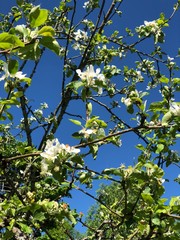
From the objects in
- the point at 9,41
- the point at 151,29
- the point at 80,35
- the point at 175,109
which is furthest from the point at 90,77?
the point at 80,35

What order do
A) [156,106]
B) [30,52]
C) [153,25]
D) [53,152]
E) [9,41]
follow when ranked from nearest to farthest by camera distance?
1. [9,41]
2. [30,52]
3. [53,152]
4. [156,106]
5. [153,25]

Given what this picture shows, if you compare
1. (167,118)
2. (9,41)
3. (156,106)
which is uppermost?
(156,106)

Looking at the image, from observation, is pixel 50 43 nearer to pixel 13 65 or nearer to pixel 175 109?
pixel 13 65

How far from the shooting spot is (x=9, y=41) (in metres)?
1.25

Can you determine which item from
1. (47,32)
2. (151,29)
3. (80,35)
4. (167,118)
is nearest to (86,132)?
(167,118)

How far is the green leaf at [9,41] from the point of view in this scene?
1.23 meters

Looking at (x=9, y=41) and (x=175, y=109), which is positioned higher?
(x=175, y=109)

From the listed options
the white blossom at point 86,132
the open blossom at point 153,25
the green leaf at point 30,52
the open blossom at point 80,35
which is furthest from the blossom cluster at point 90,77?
the open blossom at point 80,35

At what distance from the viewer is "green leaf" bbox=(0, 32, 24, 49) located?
4.05ft

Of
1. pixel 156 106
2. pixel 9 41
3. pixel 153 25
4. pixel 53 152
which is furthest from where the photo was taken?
pixel 153 25

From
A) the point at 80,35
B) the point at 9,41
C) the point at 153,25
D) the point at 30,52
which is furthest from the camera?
the point at 80,35

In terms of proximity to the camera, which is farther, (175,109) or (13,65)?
(175,109)

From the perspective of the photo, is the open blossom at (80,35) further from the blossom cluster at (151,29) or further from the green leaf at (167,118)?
the green leaf at (167,118)

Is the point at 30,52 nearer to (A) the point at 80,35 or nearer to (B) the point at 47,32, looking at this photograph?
(B) the point at 47,32
